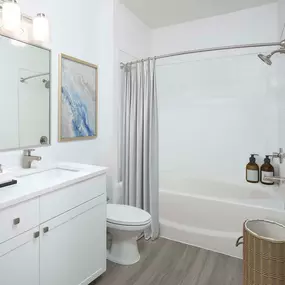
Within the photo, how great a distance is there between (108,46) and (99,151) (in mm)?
1078

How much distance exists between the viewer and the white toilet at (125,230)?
6.30 feet

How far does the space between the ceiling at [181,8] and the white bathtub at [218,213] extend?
194cm

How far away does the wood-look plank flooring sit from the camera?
185 cm

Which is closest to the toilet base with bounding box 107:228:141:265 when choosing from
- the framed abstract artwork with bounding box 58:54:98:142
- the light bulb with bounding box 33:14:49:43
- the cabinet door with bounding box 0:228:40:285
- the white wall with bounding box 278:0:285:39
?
the cabinet door with bounding box 0:228:40:285

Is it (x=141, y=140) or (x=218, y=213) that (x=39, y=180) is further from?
(x=218, y=213)

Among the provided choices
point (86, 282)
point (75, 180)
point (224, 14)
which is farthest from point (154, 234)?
point (224, 14)

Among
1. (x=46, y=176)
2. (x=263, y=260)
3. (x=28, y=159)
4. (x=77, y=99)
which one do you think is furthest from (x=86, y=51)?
(x=263, y=260)

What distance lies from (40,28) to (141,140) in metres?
1.29

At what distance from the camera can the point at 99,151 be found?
2471mm

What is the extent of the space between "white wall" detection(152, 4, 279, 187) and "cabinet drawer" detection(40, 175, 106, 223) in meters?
1.52

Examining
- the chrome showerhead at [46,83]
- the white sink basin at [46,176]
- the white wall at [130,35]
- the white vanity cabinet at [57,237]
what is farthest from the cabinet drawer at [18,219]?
the white wall at [130,35]

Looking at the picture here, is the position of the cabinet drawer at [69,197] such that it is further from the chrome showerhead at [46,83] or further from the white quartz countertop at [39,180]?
the chrome showerhead at [46,83]

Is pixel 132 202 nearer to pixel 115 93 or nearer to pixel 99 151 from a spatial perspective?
pixel 99 151

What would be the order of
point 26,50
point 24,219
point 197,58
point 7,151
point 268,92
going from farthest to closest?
point 197,58, point 268,92, point 26,50, point 7,151, point 24,219
